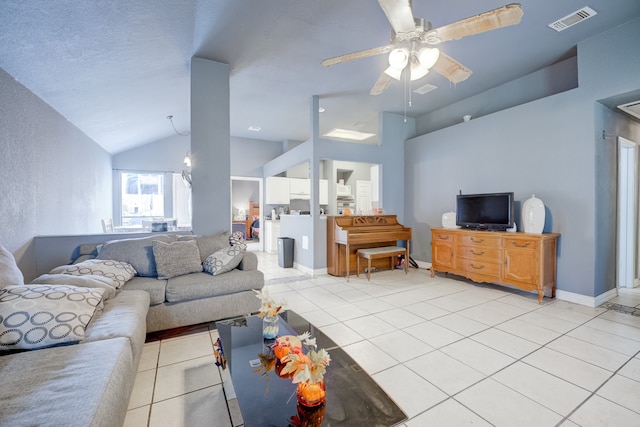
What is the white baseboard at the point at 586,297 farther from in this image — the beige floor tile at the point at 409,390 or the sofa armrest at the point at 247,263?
the sofa armrest at the point at 247,263

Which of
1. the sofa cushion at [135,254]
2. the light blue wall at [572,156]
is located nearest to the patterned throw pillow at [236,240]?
the sofa cushion at [135,254]

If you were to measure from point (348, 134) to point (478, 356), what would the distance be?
5.92 meters

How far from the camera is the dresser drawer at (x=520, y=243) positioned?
3.22 meters

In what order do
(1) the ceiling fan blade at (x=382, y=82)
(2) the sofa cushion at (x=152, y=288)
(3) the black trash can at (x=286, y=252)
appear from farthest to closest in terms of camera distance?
1. (3) the black trash can at (x=286, y=252)
2. (1) the ceiling fan blade at (x=382, y=82)
3. (2) the sofa cushion at (x=152, y=288)

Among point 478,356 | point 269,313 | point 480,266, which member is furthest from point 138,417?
point 480,266

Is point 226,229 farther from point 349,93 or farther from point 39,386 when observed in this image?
point 349,93

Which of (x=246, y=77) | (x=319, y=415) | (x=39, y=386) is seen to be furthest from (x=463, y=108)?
Result: (x=39, y=386)

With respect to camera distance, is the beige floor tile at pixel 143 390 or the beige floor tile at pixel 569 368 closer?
the beige floor tile at pixel 143 390

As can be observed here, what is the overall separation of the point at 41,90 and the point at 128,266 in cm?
224

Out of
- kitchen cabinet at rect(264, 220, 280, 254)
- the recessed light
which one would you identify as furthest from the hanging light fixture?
kitchen cabinet at rect(264, 220, 280, 254)

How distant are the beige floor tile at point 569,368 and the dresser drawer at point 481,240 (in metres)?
1.71

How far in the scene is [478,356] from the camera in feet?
6.75

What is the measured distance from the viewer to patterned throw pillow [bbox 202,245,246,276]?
8.96ft

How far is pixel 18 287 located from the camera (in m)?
1.51
